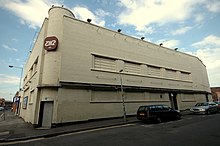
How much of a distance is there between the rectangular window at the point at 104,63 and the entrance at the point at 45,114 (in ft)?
20.2

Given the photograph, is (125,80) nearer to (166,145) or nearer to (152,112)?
(152,112)

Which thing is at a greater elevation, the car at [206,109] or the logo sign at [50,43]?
the logo sign at [50,43]

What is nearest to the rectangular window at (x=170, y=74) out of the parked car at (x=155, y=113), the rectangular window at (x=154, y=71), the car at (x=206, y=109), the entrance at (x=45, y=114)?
the rectangular window at (x=154, y=71)

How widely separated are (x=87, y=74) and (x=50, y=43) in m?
Answer: 4.74

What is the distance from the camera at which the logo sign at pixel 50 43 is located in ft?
49.5

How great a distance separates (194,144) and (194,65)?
94.5 feet

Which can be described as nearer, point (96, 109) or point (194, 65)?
point (96, 109)

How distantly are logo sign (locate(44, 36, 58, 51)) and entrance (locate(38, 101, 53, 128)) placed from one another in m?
5.22

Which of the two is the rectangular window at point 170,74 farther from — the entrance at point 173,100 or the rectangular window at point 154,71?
the entrance at point 173,100

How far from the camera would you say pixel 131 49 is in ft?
69.3

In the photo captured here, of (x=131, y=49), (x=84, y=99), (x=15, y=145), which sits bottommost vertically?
(x=15, y=145)

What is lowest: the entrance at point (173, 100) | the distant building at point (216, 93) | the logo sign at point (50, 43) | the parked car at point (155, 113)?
the parked car at point (155, 113)

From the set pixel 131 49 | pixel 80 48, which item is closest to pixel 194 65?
pixel 131 49

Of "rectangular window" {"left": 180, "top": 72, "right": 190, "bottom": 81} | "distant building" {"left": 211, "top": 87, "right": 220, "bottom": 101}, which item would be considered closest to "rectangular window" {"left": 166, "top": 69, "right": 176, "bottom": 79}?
"rectangular window" {"left": 180, "top": 72, "right": 190, "bottom": 81}
